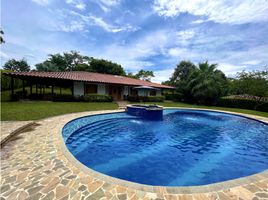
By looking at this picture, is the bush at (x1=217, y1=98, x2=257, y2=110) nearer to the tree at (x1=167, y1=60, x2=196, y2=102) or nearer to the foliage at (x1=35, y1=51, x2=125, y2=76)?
the tree at (x1=167, y1=60, x2=196, y2=102)

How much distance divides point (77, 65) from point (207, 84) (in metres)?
33.0

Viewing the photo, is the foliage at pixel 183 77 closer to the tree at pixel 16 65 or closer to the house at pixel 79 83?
the house at pixel 79 83

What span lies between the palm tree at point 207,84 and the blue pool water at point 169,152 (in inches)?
534

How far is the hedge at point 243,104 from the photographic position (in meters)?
20.0

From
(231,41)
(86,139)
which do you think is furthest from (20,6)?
(231,41)

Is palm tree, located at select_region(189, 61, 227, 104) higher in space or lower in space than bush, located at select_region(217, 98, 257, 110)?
higher

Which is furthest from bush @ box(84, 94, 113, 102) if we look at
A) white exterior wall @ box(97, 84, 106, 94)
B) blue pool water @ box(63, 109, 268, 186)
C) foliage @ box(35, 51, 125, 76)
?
foliage @ box(35, 51, 125, 76)

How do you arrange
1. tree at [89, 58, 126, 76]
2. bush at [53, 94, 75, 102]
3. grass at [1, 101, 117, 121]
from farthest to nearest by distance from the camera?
tree at [89, 58, 126, 76] < bush at [53, 94, 75, 102] < grass at [1, 101, 117, 121]

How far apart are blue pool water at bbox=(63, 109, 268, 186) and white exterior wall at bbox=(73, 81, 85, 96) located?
10.6 metres

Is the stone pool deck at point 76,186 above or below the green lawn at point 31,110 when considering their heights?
below

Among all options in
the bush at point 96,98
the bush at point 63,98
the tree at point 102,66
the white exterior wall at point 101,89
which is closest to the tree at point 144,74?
the tree at point 102,66

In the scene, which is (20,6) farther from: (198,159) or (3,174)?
(198,159)

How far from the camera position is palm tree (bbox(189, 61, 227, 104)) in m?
23.1

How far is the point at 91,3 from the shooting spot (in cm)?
1227
